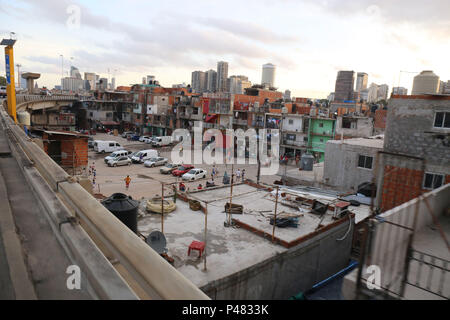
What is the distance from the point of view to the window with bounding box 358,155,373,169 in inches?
748

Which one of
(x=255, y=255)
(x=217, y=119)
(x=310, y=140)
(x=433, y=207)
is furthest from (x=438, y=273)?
(x=217, y=119)

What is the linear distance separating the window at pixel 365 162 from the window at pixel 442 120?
596 centimetres

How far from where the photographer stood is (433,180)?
1336 centimetres

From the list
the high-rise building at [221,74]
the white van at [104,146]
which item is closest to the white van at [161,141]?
the white van at [104,146]

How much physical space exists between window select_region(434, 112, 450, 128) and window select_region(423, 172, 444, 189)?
6.96ft

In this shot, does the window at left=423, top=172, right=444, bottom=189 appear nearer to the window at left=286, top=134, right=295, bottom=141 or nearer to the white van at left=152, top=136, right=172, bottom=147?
the window at left=286, top=134, right=295, bottom=141

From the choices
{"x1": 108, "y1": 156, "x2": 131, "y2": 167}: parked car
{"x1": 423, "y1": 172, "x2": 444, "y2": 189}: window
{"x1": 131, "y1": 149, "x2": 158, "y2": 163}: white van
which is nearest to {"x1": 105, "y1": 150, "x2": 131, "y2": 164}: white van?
{"x1": 108, "y1": 156, "x2": 131, "y2": 167}: parked car

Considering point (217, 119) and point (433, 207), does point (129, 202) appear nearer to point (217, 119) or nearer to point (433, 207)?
point (433, 207)

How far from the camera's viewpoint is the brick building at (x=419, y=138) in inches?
505

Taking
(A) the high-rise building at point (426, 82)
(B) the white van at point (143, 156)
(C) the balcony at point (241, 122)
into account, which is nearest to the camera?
(A) the high-rise building at point (426, 82)

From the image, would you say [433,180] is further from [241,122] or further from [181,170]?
[241,122]

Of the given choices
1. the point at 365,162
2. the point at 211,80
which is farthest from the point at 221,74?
the point at 365,162

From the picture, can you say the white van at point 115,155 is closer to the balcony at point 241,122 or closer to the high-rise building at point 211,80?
the balcony at point 241,122
